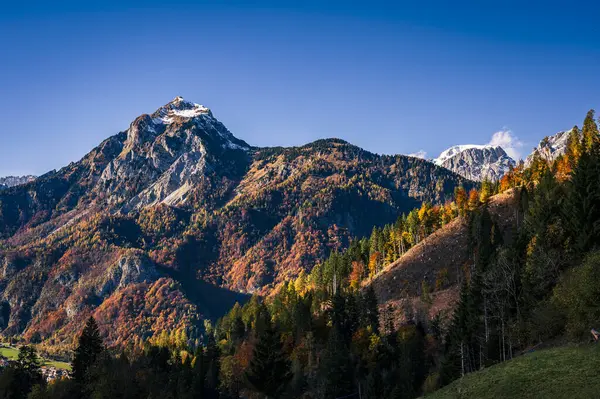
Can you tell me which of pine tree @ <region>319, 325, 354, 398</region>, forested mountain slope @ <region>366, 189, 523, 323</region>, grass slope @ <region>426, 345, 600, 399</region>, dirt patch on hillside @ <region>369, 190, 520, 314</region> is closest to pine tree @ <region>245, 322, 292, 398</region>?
grass slope @ <region>426, 345, 600, 399</region>

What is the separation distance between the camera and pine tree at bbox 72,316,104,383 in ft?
298

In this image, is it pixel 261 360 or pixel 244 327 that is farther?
pixel 244 327

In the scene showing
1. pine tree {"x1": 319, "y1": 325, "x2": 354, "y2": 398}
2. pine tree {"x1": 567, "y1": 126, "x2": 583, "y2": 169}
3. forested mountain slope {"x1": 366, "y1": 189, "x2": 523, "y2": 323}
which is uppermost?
pine tree {"x1": 567, "y1": 126, "x2": 583, "y2": 169}

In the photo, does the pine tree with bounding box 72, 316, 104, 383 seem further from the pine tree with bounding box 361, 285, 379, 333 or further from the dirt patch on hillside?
the dirt patch on hillside

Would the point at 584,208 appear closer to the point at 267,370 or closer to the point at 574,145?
the point at 267,370

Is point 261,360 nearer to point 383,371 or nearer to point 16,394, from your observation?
point 383,371

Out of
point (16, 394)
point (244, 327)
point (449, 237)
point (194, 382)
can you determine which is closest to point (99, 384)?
point (16, 394)

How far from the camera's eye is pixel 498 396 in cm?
3809

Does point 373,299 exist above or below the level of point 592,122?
below

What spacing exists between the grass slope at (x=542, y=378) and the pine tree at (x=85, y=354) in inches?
2871

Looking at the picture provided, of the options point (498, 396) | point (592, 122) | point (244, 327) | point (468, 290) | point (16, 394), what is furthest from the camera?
point (244, 327)

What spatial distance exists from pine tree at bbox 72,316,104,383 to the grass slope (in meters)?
72.9

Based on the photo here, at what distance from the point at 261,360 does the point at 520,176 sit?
455ft

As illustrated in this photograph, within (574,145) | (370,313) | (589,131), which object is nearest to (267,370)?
(370,313)
